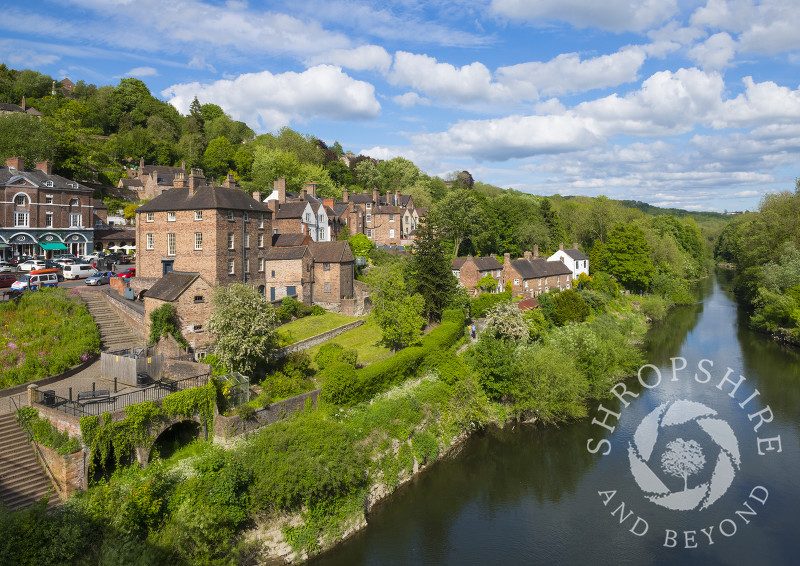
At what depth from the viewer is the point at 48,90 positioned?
9750 cm

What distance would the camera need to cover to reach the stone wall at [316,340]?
2858 cm

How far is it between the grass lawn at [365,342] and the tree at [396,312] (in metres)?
0.87

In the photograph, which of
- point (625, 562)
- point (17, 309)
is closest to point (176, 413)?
point (17, 309)

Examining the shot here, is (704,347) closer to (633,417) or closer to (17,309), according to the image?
(633,417)

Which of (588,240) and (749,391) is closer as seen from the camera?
(749,391)

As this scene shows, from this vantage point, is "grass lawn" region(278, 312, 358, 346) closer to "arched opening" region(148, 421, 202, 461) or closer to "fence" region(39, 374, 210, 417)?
"arched opening" region(148, 421, 202, 461)

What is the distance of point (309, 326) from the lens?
36188 mm

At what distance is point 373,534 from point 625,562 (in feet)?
31.4

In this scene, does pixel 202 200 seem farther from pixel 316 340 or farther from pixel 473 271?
pixel 473 271

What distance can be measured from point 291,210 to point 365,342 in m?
19.2

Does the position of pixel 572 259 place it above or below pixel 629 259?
below

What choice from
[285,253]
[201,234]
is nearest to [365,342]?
[285,253]

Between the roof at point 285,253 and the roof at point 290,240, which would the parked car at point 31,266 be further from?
the roof at point 290,240

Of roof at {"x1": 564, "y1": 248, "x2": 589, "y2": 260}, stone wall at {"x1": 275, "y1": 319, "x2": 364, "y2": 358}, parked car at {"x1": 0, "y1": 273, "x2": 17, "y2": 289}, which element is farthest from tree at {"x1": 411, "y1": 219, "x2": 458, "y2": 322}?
roof at {"x1": 564, "y1": 248, "x2": 589, "y2": 260}
